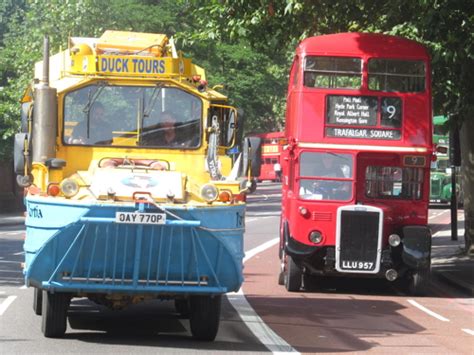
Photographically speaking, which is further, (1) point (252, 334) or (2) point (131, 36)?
(2) point (131, 36)

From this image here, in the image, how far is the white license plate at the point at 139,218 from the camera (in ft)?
35.0

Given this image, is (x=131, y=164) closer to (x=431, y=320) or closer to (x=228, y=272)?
(x=228, y=272)

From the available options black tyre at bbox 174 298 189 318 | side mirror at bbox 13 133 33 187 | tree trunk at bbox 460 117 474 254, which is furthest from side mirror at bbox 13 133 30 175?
tree trunk at bbox 460 117 474 254

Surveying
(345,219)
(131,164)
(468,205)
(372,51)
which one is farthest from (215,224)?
(468,205)

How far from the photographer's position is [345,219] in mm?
18109

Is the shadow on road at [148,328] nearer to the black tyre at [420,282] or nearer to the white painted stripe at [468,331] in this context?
the white painted stripe at [468,331]

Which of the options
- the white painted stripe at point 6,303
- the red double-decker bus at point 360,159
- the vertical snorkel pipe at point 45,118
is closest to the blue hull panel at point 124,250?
the vertical snorkel pipe at point 45,118

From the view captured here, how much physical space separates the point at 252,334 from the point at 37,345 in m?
2.66

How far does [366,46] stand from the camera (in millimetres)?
18781

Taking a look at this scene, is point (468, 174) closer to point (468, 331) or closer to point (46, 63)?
point (468, 331)

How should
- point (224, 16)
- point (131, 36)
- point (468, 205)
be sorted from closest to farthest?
1. point (131, 36)
2. point (224, 16)
3. point (468, 205)

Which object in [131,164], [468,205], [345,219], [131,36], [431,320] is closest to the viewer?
[131,164]

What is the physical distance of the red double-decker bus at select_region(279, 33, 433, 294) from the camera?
18.1m

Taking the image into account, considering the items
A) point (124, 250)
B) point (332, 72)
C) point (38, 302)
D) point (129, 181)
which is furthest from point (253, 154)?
point (332, 72)
